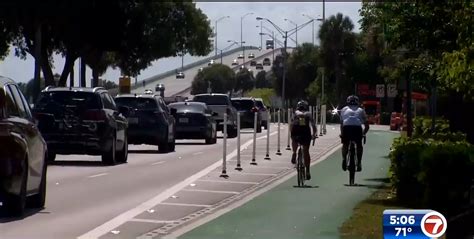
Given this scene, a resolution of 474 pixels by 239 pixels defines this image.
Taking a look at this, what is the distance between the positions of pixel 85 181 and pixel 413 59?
22.6 ft

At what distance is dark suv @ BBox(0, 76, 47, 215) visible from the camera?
14961 mm

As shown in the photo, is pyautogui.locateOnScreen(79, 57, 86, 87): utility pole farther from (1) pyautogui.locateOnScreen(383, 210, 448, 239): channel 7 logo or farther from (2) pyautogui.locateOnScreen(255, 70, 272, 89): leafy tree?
(1) pyautogui.locateOnScreen(383, 210, 448, 239): channel 7 logo

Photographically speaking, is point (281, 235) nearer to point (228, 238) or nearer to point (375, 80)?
point (228, 238)

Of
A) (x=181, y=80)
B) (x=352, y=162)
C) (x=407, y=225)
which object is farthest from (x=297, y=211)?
(x=181, y=80)

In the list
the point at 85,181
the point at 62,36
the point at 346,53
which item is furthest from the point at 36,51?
the point at 346,53

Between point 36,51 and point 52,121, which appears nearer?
point 52,121

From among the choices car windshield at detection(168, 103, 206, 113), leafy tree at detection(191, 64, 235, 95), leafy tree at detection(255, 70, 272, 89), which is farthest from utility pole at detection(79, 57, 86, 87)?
leafy tree at detection(255, 70, 272, 89)

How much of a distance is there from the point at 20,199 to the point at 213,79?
250 ft

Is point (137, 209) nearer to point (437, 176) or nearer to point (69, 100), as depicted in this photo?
point (437, 176)

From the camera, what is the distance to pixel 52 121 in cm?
2684

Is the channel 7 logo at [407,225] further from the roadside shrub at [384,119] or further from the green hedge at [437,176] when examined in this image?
the roadside shrub at [384,119]

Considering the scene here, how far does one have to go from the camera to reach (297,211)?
55.9ft

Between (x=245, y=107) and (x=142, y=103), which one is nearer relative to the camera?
(x=142, y=103)

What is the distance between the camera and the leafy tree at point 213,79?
91312mm
